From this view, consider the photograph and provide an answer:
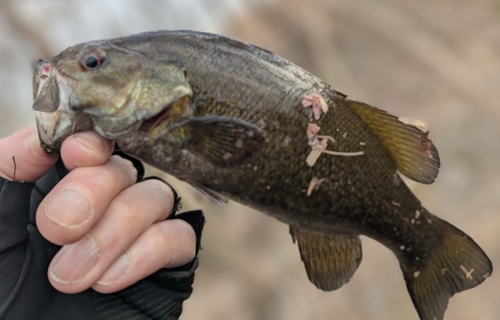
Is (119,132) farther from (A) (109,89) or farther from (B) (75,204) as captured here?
(B) (75,204)

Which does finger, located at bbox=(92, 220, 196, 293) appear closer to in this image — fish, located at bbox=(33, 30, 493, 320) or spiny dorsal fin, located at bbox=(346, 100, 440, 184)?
fish, located at bbox=(33, 30, 493, 320)

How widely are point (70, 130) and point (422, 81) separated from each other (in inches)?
103

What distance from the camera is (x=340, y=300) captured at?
92.0 inches

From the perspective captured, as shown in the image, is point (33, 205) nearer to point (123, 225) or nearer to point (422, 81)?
point (123, 225)

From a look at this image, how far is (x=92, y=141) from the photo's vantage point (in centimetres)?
87

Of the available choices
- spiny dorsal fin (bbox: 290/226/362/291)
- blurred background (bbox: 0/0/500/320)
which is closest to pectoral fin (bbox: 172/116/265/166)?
spiny dorsal fin (bbox: 290/226/362/291)

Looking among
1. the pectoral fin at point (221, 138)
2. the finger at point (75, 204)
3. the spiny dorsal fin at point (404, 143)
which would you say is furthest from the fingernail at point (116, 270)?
the spiny dorsal fin at point (404, 143)

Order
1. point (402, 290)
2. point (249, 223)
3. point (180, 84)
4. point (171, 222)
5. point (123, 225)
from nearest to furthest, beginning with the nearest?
point (180, 84) < point (123, 225) < point (171, 222) < point (402, 290) < point (249, 223)

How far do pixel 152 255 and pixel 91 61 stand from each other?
0.54 meters

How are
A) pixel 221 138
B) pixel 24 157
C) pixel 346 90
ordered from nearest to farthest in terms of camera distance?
pixel 221 138 < pixel 24 157 < pixel 346 90

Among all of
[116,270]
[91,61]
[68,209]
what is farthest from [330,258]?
[91,61]

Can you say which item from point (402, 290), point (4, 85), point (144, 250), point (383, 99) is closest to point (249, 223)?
point (402, 290)

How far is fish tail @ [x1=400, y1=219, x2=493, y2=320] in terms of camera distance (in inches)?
39.2

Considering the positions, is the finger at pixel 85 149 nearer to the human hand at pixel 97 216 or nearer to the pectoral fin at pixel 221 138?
the human hand at pixel 97 216
